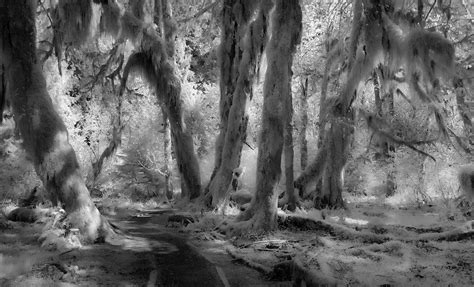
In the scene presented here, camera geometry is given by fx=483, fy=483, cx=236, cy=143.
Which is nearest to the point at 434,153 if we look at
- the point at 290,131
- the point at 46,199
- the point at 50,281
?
the point at 290,131

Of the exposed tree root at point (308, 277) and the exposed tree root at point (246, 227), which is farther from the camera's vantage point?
the exposed tree root at point (246, 227)

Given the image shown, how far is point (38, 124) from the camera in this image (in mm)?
10164

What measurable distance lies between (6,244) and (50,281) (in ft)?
10.8

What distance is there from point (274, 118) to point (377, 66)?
5.04m

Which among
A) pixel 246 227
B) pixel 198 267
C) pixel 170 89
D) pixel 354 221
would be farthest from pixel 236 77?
pixel 198 267

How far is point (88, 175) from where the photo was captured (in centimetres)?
2252

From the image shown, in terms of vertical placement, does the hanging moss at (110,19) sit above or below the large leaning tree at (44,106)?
above

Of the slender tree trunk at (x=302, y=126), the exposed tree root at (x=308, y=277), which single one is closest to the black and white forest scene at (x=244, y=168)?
the exposed tree root at (x=308, y=277)

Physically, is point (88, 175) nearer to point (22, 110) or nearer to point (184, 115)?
point (184, 115)

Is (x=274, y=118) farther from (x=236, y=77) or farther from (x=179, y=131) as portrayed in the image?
(x=179, y=131)

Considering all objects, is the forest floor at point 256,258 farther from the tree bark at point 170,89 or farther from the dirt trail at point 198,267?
the tree bark at point 170,89

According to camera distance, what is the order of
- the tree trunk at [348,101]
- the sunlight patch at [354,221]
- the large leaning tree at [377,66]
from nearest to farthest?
the large leaning tree at [377,66]
the tree trunk at [348,101]
the sunlight patch at [354,221]

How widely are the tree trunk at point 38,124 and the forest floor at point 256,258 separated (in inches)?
35.5

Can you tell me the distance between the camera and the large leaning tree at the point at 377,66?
9867 mm
